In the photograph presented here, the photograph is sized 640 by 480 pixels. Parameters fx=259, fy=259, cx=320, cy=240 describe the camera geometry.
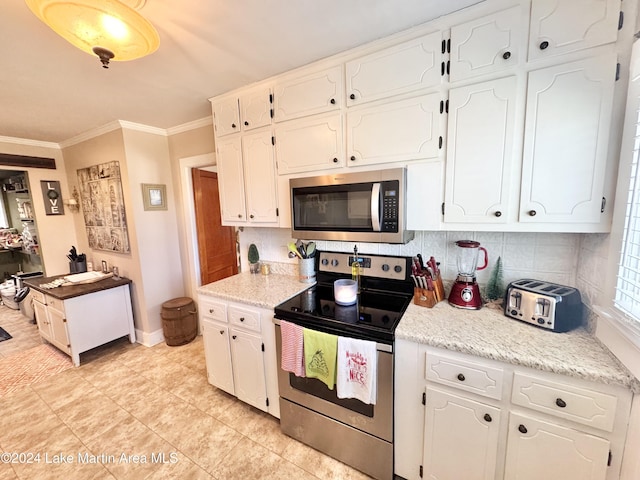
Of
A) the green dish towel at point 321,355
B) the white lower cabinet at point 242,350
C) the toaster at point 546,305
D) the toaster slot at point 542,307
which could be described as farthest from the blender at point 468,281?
the white lower cabinet at point 242,350

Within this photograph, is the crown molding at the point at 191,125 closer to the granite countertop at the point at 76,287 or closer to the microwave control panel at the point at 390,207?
the granite countertop at the point at 76,287

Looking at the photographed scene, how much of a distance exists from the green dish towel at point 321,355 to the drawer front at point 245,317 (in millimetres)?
437

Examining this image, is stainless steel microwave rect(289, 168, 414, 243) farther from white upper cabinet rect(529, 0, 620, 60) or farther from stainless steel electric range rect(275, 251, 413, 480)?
white upper cabinet rect(529, 0, 620, 60)

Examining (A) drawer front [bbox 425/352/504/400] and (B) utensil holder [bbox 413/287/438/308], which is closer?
(A) drawer front [bbox 425/352/504/400]

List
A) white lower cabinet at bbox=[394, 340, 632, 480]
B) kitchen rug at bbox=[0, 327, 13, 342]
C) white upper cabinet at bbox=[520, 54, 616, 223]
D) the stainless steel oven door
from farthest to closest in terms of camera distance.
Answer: kitchen rug at bbox=[0, 327, 13, 342]
the stainless steel oven door
white upper cabinet at bbox=[520, 54, 616, 223]
white lower cabinet at bbox=[394, 340, 632, 480]

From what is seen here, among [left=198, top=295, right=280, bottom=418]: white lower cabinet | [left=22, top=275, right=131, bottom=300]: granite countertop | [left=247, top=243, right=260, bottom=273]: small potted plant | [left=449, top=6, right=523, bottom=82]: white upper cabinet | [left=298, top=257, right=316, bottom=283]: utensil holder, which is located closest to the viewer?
[left=449, top=6, right=523, bottom=82]: white upper cabinet

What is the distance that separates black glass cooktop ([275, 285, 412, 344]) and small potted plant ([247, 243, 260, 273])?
723mm

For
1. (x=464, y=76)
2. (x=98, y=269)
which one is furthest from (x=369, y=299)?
(x=98, y=269)

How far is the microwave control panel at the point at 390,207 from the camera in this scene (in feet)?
4.89

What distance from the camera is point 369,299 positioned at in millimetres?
1753

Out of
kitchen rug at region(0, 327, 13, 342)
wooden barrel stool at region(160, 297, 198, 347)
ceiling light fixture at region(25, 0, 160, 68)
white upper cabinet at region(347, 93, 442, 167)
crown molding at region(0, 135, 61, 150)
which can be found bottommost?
kitchen rug at region(0, 327, 13, 342)

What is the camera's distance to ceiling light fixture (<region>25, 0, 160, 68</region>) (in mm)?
879

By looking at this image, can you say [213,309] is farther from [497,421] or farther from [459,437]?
[497,421]

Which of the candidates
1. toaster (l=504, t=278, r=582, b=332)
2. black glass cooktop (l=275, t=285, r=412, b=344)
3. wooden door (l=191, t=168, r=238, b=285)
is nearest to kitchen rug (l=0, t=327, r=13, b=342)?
wooden door (l=191, t=168, r=238, b=285)
